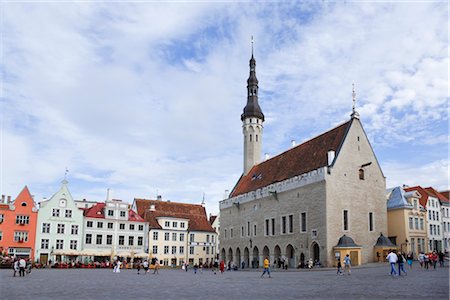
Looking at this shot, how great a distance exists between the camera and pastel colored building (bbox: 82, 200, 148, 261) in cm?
Result: 5816

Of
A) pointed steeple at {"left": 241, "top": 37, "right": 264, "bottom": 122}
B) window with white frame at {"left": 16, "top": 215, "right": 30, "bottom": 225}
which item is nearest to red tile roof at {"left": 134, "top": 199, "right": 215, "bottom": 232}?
window with white frame at {"left": 16, "top": 215, "right": 30, "bottom": 225}

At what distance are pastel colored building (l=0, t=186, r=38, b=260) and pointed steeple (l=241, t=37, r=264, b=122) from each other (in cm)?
3069

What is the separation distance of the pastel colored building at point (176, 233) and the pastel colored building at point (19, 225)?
49.6ft

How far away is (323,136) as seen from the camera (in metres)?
49.1

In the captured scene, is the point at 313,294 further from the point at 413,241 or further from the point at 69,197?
the point at 69,197

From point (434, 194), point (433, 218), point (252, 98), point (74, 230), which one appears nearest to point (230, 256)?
point (74, 230)

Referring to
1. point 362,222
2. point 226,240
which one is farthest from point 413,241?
point 226,240

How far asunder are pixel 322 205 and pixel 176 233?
95.9 ft

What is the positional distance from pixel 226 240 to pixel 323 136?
21859 millimetres

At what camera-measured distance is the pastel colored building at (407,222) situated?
47.6m

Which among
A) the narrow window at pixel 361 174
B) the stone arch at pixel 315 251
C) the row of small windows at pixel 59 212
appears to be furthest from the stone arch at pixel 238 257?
the row of small windows at pixel 59 212

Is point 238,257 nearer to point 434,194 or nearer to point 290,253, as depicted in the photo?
point 290,253

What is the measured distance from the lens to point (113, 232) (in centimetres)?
6016

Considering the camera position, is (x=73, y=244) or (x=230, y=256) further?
(x=230, y=256)
